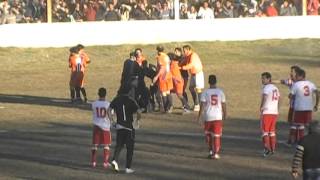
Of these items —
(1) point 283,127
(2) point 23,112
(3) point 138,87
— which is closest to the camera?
(1) point 283,127

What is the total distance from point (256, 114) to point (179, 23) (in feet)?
57.4

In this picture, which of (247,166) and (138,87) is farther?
(138,87)

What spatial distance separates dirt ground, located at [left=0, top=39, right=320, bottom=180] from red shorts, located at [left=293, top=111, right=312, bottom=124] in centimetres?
69

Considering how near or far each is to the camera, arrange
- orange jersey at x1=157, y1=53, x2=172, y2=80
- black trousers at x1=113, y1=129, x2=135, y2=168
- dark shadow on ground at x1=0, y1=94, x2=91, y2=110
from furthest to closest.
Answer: dark shadow on ground at x1=0, y1=94, x2=91, y2=110 → orange jersey at x1=157, y1=53, x2=172, y2=80 → black trousers at x1=113, y1=129, x2=135, y2=168

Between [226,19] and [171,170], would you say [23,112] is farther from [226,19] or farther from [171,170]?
[226,19]

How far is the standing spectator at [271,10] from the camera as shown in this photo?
4216cm

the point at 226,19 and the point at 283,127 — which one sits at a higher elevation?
the point at 226,19

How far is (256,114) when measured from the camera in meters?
23.5

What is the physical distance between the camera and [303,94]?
17.5m

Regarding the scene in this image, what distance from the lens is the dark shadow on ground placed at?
84.9ft

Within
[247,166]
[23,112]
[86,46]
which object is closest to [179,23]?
[86,46]

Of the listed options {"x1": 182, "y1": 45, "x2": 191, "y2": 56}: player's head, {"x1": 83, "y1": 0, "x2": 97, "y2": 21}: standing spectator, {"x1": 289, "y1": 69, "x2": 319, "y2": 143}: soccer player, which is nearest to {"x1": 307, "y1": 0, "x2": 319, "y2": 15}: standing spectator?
{"x1": 83, "y1": 0, "x2": 97, "y2": 21}: standing spectator

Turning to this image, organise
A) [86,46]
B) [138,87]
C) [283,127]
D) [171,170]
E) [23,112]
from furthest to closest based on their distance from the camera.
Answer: [86,46] → [23,112] → [138,87] → [283,127] → [171,170]

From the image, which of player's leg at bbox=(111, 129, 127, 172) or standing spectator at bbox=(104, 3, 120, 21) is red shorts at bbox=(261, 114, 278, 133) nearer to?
player's leg at bbox=(111, 129, 127, 172)
